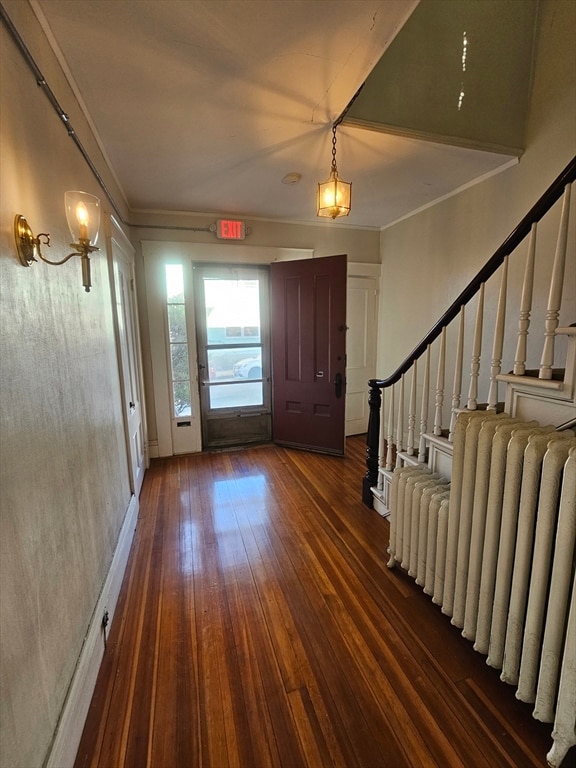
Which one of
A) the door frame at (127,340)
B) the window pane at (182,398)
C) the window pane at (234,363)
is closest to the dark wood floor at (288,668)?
the door frame at (127,340)

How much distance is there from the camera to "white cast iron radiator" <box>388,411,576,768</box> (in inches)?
41.7

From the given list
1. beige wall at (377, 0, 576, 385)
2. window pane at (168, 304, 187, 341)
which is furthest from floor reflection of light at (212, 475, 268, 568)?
beige wall at (377, 0, 576, 385)

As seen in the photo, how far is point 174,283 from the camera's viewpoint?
3615 millimetres

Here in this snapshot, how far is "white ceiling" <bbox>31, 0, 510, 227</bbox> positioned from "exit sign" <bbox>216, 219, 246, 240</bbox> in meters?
0.46

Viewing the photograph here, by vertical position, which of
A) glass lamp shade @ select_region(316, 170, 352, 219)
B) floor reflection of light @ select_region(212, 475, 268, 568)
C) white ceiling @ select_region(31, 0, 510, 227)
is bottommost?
floor reflection of light @ select_region(212, 475, 268, 568)

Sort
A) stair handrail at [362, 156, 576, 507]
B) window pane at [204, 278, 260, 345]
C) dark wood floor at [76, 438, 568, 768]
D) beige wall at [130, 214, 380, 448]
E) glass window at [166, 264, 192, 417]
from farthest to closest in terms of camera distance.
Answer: window pane at [204, 278, 260, 345], glass window at [166, 264, 192, 417], beige wall at [130, 214, 380, 448], stair handrail at [362, 156, 576, 507], dark wood floor at [76, 438, 568, 768]

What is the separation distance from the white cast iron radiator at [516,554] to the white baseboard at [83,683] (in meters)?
1.53

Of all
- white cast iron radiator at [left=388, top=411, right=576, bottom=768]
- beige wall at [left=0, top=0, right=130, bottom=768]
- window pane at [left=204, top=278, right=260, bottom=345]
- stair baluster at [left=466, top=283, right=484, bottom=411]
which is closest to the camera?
beige wall at [left=0, top=0, right=130, bottom=768]

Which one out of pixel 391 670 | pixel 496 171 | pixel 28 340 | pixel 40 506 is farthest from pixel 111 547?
pixel 496 171

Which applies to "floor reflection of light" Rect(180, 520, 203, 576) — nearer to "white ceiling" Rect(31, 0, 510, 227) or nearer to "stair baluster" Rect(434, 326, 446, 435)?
"stair baluster" Rect(434, 326, 446, 435)

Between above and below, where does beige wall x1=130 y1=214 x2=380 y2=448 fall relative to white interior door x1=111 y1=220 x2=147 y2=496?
above

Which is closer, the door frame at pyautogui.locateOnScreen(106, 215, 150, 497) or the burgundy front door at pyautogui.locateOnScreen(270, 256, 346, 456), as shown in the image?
the door frame at pyautogui.locateOnScreen(106, 215, 150, 497)

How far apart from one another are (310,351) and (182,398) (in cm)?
154

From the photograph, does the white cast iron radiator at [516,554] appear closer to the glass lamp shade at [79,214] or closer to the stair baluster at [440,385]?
the stair baluster at [440,385]
